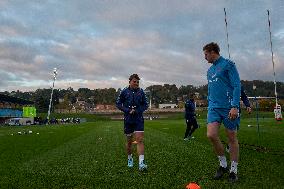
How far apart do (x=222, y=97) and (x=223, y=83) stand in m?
0.25

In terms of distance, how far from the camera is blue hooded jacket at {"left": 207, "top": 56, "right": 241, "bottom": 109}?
7336 mm

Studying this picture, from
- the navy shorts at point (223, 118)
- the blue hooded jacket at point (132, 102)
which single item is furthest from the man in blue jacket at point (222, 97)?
the blue hooded jacket at point (132, 102)

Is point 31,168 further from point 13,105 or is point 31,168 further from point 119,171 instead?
point 13,105

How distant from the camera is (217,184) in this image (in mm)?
6602

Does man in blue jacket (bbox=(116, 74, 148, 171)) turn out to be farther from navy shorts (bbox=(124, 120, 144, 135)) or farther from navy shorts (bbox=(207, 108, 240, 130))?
navy shorts (bbox=(207, 108, 240, 130))

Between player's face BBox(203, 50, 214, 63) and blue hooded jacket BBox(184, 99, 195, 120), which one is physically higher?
player's face BBox(203, 50, 214, 63)

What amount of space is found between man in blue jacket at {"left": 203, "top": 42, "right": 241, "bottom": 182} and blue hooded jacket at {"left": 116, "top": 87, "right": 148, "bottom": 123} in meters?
2.34

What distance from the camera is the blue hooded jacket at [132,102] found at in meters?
9.53

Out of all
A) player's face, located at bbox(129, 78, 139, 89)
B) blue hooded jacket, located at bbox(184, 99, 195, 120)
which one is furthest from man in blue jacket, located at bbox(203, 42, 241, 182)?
blue hooded jacket, located at bbox(184, 99, 195, 120)

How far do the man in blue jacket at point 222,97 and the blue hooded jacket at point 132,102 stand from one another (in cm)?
234

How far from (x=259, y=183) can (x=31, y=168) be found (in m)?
5.28

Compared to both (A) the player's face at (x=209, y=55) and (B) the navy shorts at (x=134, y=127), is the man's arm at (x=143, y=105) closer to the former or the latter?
(B) the navy shorts at (x=134, y=127)

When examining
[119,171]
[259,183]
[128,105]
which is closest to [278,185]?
[259,183]

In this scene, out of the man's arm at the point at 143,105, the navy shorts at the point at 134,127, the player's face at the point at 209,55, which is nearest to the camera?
the player's face at the point at 209,55
